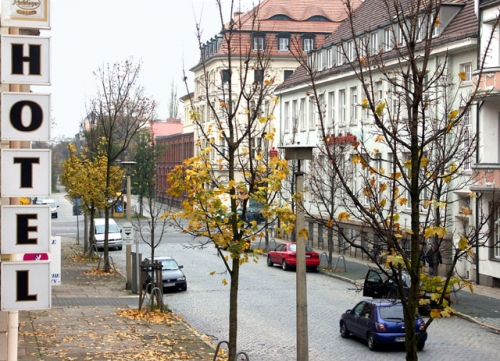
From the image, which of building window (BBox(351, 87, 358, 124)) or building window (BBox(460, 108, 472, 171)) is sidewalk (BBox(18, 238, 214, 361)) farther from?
building window (BBox(351, 87, 358, 124))

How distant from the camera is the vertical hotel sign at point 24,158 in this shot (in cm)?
928

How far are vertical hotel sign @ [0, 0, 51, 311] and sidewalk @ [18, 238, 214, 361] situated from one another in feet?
26.1

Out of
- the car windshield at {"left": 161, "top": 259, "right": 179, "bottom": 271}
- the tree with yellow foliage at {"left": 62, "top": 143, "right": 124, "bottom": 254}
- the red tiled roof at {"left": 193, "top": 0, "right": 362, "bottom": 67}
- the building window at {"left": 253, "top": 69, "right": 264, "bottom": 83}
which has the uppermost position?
the red tiled roof at {"left": 193, "top": 0, "right": 362, "bottom": 67}

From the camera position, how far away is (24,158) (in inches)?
369

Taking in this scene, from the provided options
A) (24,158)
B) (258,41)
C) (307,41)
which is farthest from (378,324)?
(307,41)

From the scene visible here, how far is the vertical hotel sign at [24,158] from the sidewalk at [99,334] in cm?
796

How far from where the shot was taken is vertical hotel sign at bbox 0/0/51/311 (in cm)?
928

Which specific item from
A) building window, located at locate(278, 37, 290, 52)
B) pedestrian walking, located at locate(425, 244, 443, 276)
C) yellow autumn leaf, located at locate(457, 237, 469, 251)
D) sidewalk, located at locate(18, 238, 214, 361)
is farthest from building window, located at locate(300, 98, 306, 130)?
yellow autumn leaf, located at locate(457, 237, 469, 251)

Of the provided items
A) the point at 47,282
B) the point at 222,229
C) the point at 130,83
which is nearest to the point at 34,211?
the point at 47,282

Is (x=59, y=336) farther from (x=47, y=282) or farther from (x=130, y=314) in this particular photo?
(x=47, y=282)

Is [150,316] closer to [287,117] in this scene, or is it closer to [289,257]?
[289,257]

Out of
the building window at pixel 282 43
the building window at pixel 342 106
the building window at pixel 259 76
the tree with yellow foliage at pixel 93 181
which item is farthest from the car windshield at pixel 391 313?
the building window at pixel 282 43

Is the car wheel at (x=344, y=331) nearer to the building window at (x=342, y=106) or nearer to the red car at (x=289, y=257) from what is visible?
the red car at (x=289, y=257)

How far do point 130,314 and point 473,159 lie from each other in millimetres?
16945
